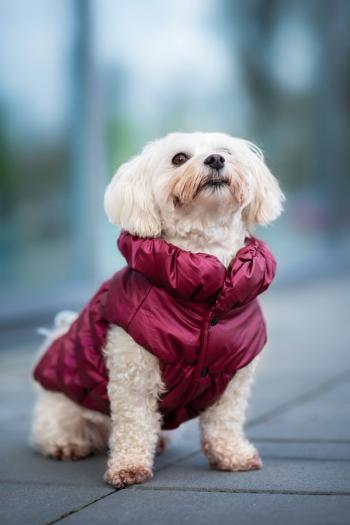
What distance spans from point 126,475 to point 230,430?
0.51 m

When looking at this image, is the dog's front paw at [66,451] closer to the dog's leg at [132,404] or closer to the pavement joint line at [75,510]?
the dog's leg at [132,404]

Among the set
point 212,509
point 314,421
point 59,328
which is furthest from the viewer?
point 314,421

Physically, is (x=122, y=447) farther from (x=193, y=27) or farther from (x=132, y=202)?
(x=193, y=27)

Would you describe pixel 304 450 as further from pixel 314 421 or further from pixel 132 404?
pixel 132 404

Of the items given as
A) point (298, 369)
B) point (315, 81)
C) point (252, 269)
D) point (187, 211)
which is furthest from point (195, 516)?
point (315, 81)

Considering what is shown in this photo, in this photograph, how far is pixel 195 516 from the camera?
3102mm

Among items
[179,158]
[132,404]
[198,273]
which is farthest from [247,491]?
[179,158]

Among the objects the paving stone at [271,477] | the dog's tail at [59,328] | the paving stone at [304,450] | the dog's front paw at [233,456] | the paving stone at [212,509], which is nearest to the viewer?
the paving stone at [212,509]

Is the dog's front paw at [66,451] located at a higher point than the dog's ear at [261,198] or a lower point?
lower

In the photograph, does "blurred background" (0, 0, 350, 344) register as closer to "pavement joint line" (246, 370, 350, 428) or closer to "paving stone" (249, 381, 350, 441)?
"pavement joint line" (246, 370, 350, 428)

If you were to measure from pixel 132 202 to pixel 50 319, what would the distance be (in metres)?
4.29

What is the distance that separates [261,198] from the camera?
3842 mm

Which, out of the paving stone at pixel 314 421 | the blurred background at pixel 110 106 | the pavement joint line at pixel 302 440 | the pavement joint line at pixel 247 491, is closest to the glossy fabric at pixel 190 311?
the pavement joint line at pixel 247 491

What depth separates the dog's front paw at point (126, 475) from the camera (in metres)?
3.54
